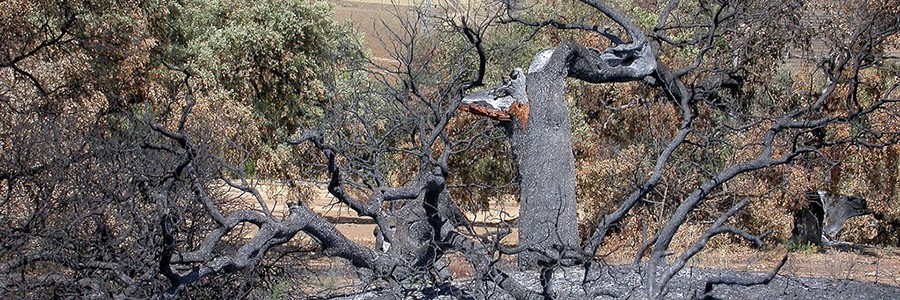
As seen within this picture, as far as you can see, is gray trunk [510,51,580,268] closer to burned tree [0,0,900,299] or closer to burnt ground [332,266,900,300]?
burned tree [0,0,900,299]

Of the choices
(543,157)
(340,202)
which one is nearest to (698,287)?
(543,157)

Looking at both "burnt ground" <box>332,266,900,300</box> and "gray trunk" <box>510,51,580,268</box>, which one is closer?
"burnt ground" <box>332,266,900,300</box>

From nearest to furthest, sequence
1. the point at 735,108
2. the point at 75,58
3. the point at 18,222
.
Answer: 1. the point at 18,222
2. the point at 735,108
3. the point at 75,58

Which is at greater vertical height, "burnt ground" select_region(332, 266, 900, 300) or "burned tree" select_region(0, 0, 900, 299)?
"burned tree" select_region(0, 0, 900, 299)

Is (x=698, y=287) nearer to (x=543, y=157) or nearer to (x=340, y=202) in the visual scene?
(x=543, y=157)

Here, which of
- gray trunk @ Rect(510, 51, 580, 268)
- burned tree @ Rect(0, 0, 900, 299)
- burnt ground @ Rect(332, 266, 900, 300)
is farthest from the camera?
gray trunk @ Rect(510, 51, 580, 268)

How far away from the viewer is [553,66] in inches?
296

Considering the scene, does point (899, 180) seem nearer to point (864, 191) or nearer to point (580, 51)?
point (864, 191)

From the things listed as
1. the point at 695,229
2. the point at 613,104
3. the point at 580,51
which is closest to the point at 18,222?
the point at 580,51

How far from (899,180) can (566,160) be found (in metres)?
10.6

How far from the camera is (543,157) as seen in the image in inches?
300

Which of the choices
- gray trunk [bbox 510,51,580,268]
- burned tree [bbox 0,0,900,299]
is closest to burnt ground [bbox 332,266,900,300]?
burned tree [bbox 0,0,900,299]

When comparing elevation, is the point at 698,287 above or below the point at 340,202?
below

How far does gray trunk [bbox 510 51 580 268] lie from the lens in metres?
7.54
